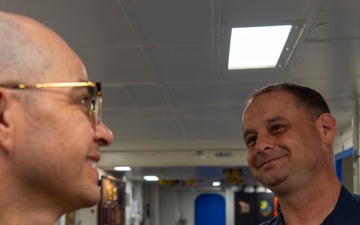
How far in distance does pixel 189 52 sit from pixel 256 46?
0.48 m

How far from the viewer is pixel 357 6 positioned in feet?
9.27

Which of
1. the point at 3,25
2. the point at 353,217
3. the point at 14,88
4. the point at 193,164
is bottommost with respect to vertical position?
the point at 353,217

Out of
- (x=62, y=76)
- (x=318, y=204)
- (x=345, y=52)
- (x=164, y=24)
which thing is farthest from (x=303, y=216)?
(x=345, y=52)

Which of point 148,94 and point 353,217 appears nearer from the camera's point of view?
point 353,217

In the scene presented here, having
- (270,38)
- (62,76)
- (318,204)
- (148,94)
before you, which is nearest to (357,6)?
(270,38)

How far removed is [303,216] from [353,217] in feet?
0.59

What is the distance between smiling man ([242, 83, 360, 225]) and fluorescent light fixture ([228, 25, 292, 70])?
1236 millimetres

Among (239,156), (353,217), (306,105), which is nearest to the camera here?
(353,217)

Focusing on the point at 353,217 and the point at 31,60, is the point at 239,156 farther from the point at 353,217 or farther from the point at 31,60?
the point at 31,60

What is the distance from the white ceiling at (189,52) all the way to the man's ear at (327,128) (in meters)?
0.95

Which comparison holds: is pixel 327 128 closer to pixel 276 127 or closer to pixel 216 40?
pixel 276 127

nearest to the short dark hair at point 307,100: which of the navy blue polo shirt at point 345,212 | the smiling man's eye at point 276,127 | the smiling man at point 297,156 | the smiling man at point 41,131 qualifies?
the smiling man at point 297,156

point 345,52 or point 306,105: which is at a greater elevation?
point 345,52

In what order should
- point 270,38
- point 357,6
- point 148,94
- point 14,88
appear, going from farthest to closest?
point 148,94 → point 270,38 → point 357,6 → point 14,88
